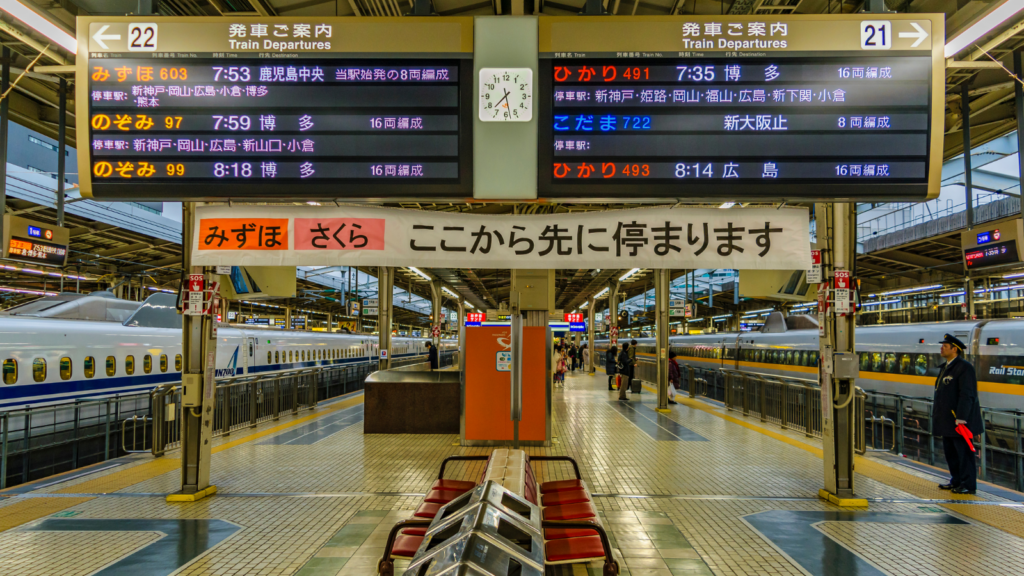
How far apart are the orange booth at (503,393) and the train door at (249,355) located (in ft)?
41.2

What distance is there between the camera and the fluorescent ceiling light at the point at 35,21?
14.5 ft

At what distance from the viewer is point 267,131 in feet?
15.0

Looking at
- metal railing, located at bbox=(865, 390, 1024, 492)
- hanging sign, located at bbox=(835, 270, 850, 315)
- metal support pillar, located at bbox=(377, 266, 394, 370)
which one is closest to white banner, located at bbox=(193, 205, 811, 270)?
hanging sign, located at bbox=(835, 270, 850, 315)

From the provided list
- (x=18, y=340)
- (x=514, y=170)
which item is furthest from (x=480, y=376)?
(x=18, y=340)

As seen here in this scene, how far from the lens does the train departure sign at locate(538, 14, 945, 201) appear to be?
4457 millimetres

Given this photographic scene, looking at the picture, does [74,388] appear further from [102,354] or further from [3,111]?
[3,111]

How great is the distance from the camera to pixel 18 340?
436 inches

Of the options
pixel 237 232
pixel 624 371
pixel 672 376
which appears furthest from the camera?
pixel 624 371

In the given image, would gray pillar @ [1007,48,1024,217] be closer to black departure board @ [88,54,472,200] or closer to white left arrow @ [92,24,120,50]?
black departure board @ [88,54,472,200]

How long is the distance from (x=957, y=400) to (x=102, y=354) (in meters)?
16.6

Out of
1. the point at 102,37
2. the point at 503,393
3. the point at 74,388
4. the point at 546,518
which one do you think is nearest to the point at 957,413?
the point at 546,518

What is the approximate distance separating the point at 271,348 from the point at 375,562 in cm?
1926

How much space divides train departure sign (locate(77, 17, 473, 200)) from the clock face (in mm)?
147

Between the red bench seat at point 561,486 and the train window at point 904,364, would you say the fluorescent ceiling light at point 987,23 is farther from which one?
the train window at point 904,364
